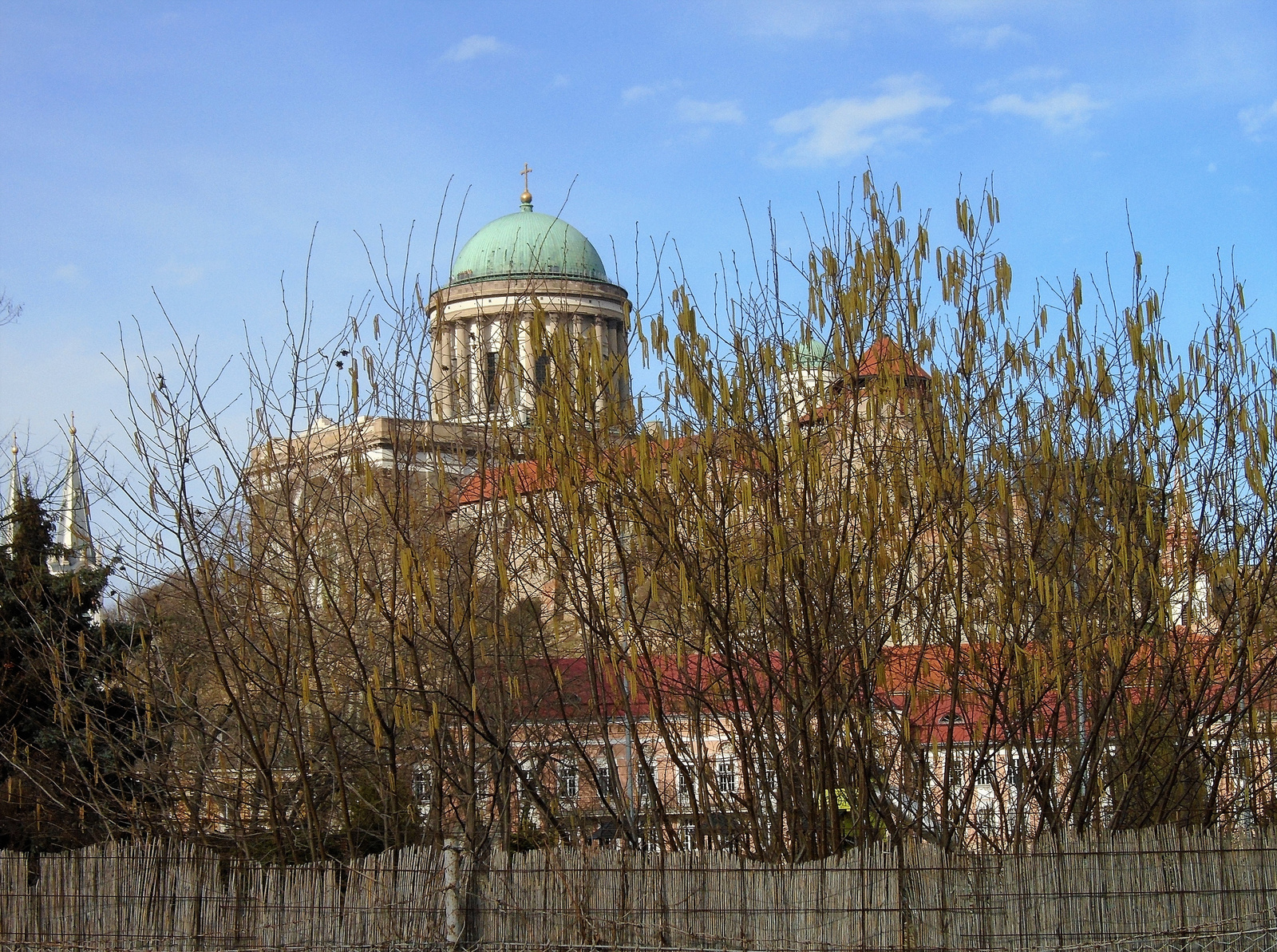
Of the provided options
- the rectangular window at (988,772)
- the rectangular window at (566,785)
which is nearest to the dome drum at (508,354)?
the rectangular window at (566,785)

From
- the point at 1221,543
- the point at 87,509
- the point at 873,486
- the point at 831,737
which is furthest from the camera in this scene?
the point at 87,509

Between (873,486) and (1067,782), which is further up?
(873,486)

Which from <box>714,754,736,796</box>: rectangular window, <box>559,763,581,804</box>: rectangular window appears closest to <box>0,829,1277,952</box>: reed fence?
<box>714,754,736,796</box>: rectangular window

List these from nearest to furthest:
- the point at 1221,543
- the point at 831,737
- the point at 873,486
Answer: the point at 873,486, the point at 831,737, the point at 1221,543

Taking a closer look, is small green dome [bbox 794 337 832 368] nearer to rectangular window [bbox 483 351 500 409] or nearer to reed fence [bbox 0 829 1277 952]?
rectangular window [bbox 483 351 500 409]

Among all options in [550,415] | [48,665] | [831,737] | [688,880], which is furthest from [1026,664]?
[48,665]

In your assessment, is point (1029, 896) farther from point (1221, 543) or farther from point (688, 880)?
point (1221, 543)

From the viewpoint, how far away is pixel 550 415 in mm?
7664

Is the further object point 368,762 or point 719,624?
point 368,762

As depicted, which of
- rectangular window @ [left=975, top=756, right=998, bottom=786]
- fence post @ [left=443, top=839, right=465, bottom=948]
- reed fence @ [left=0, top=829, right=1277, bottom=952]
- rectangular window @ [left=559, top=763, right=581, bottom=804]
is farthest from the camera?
rectangular window @ [left=559, top=763, right=581, bottom=804]

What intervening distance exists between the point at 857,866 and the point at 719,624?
1.41 m

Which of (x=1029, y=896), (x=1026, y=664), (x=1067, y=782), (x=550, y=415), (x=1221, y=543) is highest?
(x=550, y=415)

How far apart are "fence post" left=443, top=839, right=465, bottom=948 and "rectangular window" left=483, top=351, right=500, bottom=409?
2.52m

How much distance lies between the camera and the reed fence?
7.53 metres
